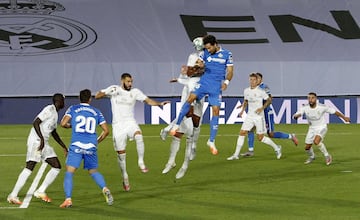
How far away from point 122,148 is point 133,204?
2.48 metres

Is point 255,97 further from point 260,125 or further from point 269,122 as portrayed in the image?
point 269,122

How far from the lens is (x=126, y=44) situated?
140 feet

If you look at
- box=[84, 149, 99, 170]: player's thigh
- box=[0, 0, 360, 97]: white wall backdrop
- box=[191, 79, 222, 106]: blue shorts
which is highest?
box=[0, 0, 360, 97]: white wall backdrop

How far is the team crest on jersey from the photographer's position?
4184 centimetres

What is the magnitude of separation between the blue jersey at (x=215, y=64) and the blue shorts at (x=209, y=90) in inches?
4.8

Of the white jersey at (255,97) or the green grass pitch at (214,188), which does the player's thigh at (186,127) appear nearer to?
the green grass pitch at (214,188)

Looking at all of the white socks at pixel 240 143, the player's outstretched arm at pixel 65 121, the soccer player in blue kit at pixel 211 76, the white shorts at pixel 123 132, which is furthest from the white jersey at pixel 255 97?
the player's outstretched arm at pixel 65 121

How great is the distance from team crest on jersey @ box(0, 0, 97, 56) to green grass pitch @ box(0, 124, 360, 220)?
12659 mm

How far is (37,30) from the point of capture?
43.1 meters

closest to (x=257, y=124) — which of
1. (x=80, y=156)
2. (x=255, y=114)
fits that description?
(x=255, y=114)

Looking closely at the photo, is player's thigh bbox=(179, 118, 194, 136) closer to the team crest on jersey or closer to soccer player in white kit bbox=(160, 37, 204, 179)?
soccer player in white kit bbox=(160, 37, 204, 179)

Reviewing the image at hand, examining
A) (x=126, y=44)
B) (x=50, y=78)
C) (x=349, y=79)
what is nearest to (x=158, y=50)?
(x=126, y=44)

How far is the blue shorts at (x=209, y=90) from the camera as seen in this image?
66.0 feet

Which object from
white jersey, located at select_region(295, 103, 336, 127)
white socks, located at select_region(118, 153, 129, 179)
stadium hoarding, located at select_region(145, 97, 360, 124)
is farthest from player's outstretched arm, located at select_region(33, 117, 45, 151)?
stadium hoarding, located at select_region(145, 97, 360, 124)
